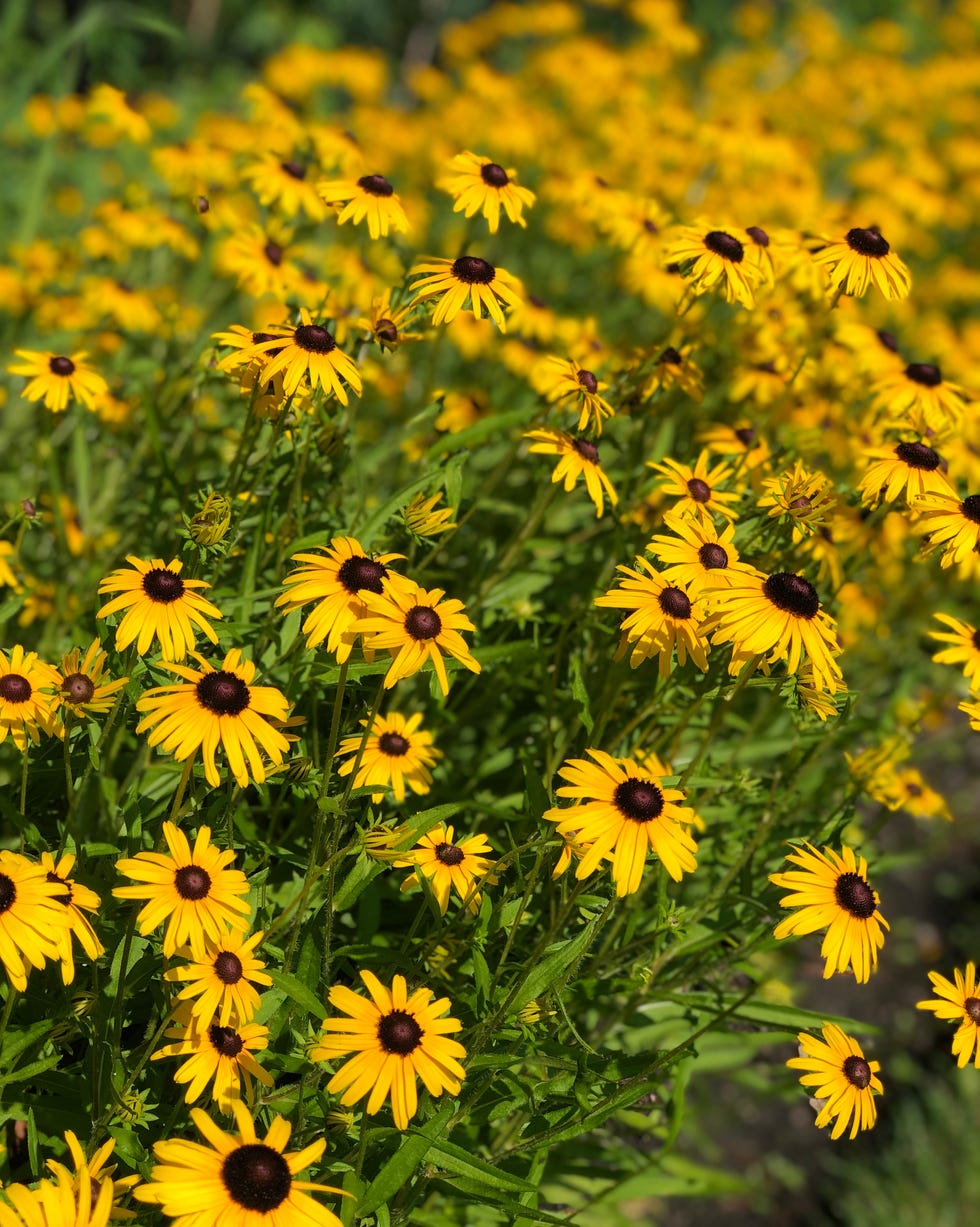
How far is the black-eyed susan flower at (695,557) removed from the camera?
2.14 meters

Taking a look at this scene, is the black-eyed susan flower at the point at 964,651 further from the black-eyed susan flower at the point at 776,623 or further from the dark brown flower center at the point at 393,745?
the dark brown flower center at the point at 393,745

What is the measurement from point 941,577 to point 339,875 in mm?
2534

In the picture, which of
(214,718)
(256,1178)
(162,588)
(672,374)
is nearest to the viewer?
(256,1178)

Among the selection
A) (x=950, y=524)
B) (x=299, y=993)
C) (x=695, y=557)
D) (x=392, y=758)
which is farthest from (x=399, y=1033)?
(x=950, y=524)

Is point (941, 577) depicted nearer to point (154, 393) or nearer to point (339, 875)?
point (339, 875)

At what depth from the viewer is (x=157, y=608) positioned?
6.36 feet

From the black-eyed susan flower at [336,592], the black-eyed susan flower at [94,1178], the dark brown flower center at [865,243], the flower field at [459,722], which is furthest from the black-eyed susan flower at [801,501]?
the black-eyed susan flower at [94,1178]

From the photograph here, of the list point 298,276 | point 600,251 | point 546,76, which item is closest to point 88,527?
point 298,276

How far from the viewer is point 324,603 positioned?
1939 mm

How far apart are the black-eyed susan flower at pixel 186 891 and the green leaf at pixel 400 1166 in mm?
461

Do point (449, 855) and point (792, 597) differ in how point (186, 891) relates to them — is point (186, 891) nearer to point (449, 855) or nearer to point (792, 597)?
point (449, 855)

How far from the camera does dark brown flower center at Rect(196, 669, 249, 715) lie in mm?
1848

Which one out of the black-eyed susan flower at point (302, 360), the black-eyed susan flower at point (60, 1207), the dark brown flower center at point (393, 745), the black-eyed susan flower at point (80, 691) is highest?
the black-eyed susan flower at point (302, 360)

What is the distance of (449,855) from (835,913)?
719mm
